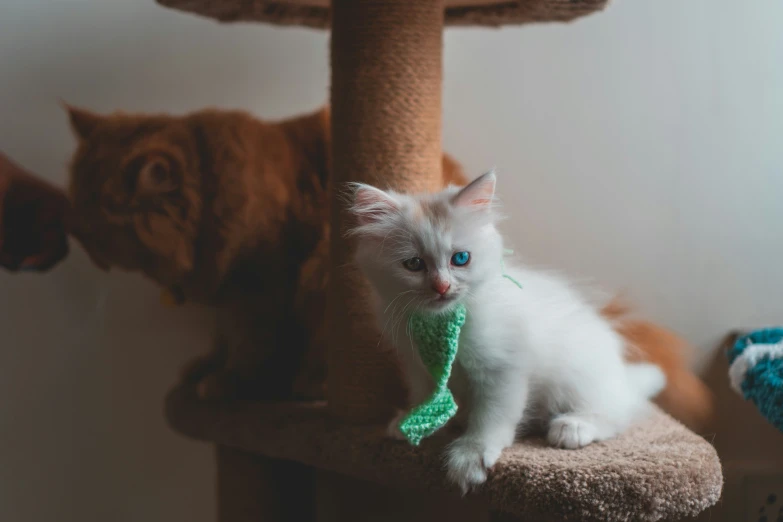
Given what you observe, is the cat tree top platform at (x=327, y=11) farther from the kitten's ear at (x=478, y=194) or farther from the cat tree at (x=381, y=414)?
the kitten's ear at (x=478, y=194)

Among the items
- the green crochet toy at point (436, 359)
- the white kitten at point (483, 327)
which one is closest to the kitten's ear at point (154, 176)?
the white kitten at point (483, 327)

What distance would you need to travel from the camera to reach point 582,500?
721 mm

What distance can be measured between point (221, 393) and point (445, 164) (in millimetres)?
601

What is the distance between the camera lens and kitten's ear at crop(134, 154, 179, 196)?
1.09 meters

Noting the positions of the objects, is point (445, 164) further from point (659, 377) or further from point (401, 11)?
point (659, 377)

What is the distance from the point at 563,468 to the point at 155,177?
78cm

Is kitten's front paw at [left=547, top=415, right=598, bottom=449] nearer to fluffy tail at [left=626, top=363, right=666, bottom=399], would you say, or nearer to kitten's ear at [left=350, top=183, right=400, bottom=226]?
fluffy tail at [left=626, top=363, right=666, bottom=399]

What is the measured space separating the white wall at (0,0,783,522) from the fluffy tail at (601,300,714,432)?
19cm

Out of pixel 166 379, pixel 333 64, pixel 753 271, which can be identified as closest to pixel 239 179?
pixel 333 64

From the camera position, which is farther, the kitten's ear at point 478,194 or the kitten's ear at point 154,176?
the kitten's ear at point 154,176

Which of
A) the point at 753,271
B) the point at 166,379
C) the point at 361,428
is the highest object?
the point at 753,271

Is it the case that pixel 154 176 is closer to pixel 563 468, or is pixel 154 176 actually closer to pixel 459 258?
pixel 459 258

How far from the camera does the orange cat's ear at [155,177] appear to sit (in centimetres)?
109

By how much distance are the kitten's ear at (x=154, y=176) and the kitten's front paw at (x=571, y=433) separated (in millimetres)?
719
